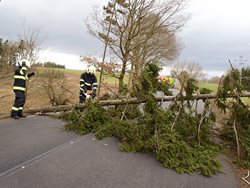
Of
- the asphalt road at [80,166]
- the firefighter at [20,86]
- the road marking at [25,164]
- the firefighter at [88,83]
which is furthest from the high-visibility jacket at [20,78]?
the road marking at [25,164]

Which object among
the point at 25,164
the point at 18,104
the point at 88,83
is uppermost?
the point at 88,83

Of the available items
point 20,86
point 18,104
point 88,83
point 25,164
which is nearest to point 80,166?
point 25,164

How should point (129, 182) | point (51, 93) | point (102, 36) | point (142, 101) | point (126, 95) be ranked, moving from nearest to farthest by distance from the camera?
1. point (129, 182)
2. point (142, 101)
3. point (126, 95)
4. point (51, 93)
5. point (102, 36)

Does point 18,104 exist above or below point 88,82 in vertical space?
below

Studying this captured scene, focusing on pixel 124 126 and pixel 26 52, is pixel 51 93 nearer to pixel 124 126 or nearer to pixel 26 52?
pixel 26 52

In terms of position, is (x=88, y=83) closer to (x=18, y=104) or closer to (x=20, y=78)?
(x=20, y=78)

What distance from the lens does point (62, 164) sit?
504cm

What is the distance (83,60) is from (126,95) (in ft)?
42.7

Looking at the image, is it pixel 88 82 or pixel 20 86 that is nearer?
pixel 20 86

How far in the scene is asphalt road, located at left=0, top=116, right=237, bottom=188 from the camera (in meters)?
4.41

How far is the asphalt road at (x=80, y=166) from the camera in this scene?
441cm

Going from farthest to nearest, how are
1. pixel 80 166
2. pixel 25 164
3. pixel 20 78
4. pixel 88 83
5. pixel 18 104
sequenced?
pixel 88 83
pixel 20 78
pixel 18 104
pixel 80 166
pixel 25 164

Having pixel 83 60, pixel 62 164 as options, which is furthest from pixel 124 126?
pixel 83 60

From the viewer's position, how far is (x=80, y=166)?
5.03m
